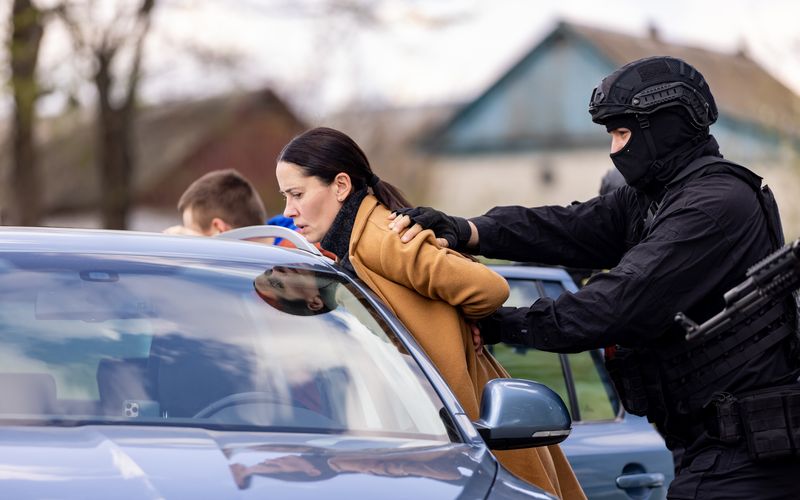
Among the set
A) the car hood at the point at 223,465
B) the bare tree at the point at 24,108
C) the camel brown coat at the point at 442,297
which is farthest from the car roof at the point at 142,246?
the bare tree at the point at 24,108

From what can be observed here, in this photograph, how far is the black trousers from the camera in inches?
140

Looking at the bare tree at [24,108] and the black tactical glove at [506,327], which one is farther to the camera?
the bare tree at [24,108]

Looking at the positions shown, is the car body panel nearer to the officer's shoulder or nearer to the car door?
the officer's shoulder

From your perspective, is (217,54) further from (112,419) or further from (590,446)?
(112,419)

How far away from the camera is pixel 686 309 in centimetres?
356

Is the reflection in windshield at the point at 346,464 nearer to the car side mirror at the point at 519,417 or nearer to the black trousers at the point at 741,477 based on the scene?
the car side mirror at the point at 519,417

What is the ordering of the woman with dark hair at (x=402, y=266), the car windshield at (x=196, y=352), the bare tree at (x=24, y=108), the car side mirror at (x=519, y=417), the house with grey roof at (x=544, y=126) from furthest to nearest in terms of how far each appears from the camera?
the house with grey roof at (x=544, y=126) → the bare tree at (x=24, y=108) → the woman with dark hair at (x=402, y=266) → the car side mirror at (x=519, y=417) → the car windshield at (x=196, y=352)

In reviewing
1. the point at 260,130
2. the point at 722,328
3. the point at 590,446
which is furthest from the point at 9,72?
the point at 260,130

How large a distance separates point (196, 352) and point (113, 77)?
1971cm

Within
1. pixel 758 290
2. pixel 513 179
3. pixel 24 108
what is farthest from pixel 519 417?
pixel 513 179

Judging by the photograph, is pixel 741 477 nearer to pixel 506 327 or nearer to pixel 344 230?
pixel 506 327

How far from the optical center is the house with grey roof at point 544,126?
40.8m

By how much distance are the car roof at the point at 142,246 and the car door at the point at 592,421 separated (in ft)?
4.67

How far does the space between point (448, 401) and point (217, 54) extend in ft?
65.0
